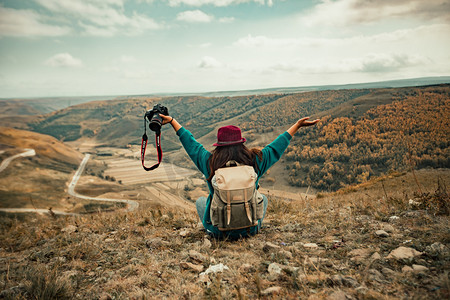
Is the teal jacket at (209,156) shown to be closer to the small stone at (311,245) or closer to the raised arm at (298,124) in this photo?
the raised arm at (298,124)

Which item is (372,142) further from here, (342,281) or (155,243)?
(155,243)

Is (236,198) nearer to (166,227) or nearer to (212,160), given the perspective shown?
(212,160)

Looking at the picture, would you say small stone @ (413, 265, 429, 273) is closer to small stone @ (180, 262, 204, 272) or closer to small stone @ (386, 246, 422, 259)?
small stone @ (386, 246, 422, 259)

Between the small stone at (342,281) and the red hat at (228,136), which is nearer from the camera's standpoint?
the small stone at (342,281)

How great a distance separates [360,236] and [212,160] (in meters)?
2.77

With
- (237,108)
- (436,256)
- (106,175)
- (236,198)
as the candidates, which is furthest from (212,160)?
(237,108)

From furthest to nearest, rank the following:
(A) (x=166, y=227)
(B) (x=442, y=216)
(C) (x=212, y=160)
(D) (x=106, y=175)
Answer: (D) (x=106, y=175), (A) (x=166, y=227), (B) (x=442, y=216), (C) (x=212, y=160)

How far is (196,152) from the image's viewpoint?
4027mm

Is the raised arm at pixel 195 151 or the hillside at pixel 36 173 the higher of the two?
the raised arm at pixel 195 151

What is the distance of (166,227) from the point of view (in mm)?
5180

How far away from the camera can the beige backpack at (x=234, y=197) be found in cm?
334

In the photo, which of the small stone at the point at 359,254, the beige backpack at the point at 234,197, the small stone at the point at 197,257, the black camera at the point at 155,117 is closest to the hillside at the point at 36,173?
the black camera at the point at 155,117

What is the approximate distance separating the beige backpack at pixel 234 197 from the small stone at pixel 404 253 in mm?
1848

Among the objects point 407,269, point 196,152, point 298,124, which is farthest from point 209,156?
point 407,269
